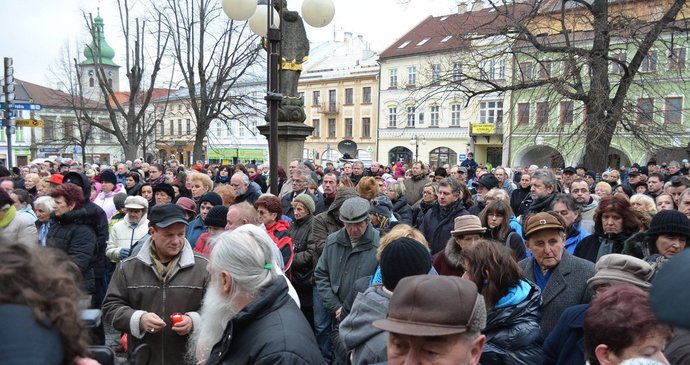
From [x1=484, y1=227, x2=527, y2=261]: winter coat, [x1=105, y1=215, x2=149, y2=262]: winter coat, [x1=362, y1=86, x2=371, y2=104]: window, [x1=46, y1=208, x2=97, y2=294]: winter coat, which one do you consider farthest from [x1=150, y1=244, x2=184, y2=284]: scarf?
[x1=362, y1=86, x2=371, y2=104]: window

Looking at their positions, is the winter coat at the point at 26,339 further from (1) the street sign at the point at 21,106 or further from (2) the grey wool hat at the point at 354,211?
(1) the street sign at the point at 21,106

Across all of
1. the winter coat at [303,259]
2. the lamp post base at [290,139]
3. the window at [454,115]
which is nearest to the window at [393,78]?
the window at [454,115]

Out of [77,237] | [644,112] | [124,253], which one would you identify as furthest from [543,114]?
[77,237]

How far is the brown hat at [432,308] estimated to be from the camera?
6.11 ft

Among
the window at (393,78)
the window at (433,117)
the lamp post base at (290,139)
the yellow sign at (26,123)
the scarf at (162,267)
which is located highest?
the window at (393,78)

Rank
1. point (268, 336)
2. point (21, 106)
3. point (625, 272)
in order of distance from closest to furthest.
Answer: point (268, 336), point (625, 272), point (21, 106)

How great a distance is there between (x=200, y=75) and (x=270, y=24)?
64.3ft

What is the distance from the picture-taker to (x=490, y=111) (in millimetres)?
42375

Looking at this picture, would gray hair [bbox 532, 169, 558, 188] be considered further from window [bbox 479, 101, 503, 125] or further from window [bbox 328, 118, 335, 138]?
window [bbox 328, 118, 335, 138]

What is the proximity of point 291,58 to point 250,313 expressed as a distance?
7.81 meters

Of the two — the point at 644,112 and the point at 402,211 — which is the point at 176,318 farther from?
the point at 644,112

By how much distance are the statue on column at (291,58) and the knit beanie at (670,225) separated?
21.9 ft

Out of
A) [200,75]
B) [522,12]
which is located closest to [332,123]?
[200,75]

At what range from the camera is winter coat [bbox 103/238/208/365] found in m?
3.44
